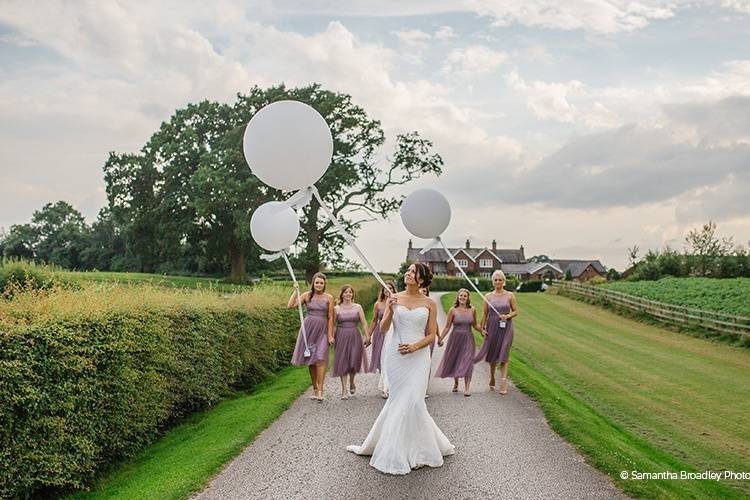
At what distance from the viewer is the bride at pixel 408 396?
7.48 m

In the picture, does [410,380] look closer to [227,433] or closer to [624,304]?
[227,433]

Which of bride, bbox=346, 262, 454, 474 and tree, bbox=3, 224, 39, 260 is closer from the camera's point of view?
bride, bbox=346, 262, 454, 474

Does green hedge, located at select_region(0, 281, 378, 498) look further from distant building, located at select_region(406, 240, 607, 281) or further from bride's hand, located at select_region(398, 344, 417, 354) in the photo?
distant building, located at select_region(406, 240, 607, 281)

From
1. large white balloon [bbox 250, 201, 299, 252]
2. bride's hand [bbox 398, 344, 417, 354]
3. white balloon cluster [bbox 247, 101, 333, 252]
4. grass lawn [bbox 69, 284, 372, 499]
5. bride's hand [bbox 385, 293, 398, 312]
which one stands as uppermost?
white balloon cluster [bbox 247, 101, 333, 252]

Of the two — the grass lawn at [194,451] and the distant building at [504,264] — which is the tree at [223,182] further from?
the distant building at [504,264]

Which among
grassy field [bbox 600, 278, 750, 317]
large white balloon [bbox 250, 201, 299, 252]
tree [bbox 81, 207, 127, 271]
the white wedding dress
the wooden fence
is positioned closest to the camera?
the white wedding dress

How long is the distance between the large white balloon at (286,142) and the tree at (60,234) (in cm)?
6791

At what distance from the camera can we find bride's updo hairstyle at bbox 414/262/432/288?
303 inches

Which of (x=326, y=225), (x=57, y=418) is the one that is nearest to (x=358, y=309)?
(x=57, y=418)

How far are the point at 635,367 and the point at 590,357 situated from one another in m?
1.99

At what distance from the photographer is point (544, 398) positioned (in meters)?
11.5

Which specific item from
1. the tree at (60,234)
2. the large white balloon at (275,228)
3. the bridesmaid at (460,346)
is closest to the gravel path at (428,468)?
the bridesmaid at (460,346)

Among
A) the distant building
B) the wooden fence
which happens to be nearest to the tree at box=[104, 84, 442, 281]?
the wooden fence

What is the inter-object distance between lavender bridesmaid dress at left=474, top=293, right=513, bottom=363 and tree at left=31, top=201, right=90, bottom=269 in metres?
65.8
